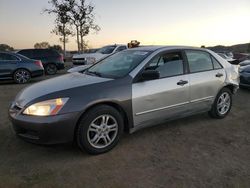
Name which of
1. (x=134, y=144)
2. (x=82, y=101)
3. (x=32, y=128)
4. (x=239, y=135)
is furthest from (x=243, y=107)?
(x=32, y=128)

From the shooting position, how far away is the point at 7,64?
11.1 metres

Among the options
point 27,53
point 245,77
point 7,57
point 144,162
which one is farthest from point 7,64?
point 144,162

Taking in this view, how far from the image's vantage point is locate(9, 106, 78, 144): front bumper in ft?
11.7

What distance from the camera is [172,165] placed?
3.64 m

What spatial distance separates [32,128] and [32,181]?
2.27 ft

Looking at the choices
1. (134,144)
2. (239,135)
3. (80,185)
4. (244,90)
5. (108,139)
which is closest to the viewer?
(80,185)

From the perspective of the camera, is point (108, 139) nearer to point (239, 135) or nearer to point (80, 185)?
point (80, 185)

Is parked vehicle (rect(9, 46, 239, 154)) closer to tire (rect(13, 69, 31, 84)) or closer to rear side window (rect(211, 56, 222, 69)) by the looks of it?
rear side window (rect(211, 56, 222, 69))

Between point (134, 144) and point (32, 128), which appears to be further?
point (134, 144)

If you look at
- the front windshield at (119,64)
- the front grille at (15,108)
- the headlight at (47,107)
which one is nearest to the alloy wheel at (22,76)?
the front windshield at (119,64)

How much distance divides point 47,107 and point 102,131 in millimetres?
848

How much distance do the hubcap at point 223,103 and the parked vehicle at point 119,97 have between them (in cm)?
8

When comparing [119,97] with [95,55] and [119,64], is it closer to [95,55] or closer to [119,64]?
[119,64]

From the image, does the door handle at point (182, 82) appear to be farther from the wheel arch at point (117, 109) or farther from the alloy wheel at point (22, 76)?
the alloy wheel at point (22, 76)
